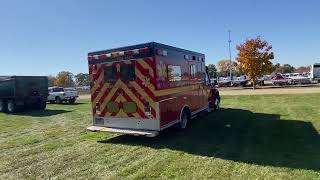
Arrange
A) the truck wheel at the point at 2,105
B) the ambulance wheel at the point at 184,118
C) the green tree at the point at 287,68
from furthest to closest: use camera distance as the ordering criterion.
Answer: the green tree at the point at 287,68 < the truck wheel at the point at 2,105 < the ambulance wheel at the point at 184,118

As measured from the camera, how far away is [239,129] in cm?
1180

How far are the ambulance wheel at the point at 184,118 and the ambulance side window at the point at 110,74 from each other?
280 centimetres

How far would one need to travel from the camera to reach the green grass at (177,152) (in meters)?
7.00

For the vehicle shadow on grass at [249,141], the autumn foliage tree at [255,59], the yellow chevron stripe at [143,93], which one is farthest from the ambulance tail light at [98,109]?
the autumn foliage tree at [255,59]

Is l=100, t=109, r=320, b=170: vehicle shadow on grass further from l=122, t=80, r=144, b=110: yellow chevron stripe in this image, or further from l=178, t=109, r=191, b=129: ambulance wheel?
l=122, t=80, r=144, b=110: yellow chevron stripe

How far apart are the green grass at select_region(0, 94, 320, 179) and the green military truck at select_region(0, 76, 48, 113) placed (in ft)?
29.0

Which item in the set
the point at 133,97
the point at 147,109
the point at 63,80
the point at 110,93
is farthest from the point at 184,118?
the point at 63,80

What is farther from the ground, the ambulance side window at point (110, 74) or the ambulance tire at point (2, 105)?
the ambulance side window at point (110, 74)

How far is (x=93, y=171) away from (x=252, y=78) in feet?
125

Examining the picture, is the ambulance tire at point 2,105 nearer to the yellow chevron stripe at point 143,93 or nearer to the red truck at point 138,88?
the red truck at point 138,88

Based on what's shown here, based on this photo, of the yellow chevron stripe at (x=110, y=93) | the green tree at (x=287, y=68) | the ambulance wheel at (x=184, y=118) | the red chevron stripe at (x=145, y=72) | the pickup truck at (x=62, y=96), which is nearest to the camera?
the red chevron stripe at (x=145, y=72)

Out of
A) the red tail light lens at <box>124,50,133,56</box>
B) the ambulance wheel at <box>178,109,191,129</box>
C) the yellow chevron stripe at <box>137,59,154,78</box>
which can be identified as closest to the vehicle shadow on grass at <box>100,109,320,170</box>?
the ambulance wheel at <box>178,109,191,129</box>

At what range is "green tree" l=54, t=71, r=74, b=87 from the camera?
102 metres

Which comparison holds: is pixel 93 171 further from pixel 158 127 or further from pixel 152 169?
pixel 158 127
